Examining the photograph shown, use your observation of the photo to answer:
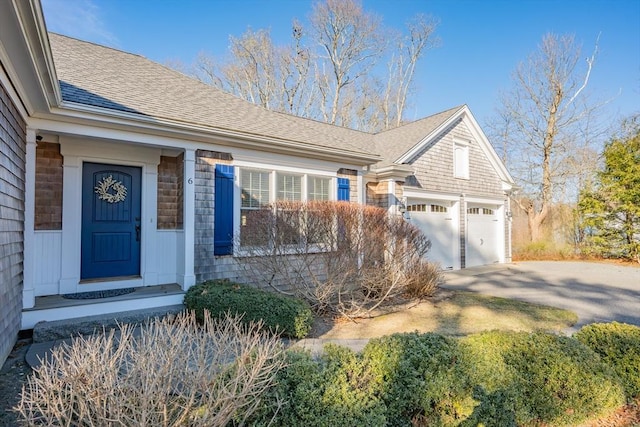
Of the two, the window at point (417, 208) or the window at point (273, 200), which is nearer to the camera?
the window at point (273, 200)

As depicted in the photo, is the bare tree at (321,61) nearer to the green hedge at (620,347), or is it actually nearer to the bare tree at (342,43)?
the bare tree at (342,43)

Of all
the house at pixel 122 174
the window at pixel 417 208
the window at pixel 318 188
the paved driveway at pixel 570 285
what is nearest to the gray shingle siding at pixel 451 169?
the window at pixel 417 208

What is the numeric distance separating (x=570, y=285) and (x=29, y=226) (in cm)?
1105

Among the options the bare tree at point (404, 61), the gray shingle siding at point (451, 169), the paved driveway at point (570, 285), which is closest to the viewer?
the paved driveway at point (570, 285)

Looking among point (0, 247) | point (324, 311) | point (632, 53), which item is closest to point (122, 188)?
point (0, 247)

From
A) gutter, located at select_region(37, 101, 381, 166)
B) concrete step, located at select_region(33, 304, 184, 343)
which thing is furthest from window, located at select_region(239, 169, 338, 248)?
concrete step, located at select_region(33, 304, 184, 343)

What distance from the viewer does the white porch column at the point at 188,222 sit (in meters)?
5.59

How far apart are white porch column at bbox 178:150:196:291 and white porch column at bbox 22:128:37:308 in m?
1.94

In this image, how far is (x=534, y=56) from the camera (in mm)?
17797

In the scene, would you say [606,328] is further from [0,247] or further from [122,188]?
[122,188]

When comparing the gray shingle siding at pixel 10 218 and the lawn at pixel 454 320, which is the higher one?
the gray shingle siding at pixel 10 218

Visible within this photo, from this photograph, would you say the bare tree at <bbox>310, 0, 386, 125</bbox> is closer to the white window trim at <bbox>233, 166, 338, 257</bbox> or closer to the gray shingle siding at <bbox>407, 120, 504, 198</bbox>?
the gray shingle siding at <bbox>407, 120, 504, 198</bbox>

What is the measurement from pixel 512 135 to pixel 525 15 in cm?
740

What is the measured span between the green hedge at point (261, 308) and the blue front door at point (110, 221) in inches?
71.9
